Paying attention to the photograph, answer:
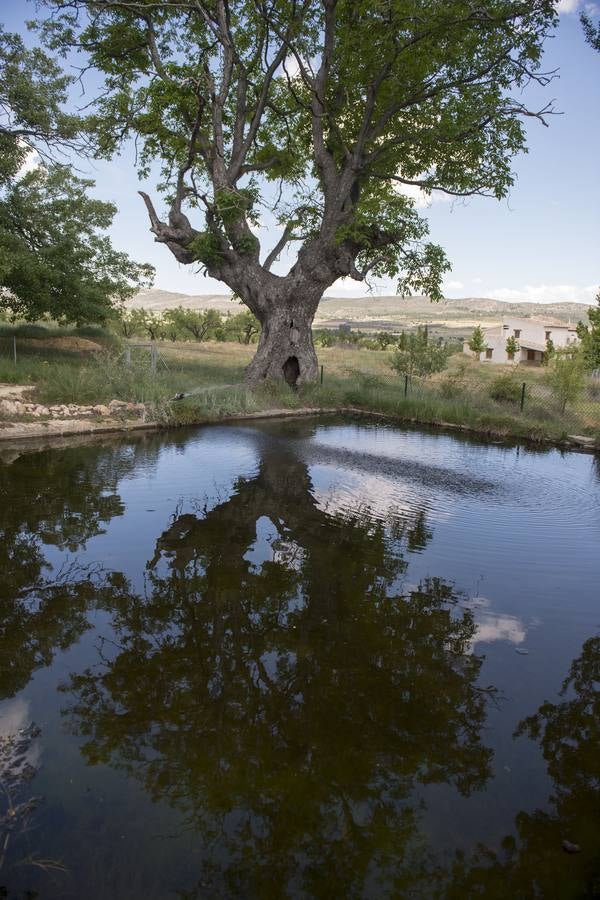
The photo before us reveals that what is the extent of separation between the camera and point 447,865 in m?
2.92

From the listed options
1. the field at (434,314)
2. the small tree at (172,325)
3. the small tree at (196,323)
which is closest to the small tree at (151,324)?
the small tree at (172,325)

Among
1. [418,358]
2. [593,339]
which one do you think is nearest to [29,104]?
[418,358]

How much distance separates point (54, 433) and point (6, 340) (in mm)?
12700

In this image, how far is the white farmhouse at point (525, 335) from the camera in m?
70.8

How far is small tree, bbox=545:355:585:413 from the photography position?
18.1 meters

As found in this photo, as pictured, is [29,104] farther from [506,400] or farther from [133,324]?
[133,324]

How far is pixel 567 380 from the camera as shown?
1817cm

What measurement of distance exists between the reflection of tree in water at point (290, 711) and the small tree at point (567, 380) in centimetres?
1389

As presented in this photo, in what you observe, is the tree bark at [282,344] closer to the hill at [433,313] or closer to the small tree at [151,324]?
the small tree at [151,324]

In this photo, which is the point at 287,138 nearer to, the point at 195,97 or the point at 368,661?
the point at 195,97

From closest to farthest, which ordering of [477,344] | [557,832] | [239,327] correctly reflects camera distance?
[557,832] < [239,327] < [477,344]

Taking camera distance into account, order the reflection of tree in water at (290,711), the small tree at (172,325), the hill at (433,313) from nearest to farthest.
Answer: the reflection of tree in water at (290,711) → the small tree at (172,325) → the hill at (433,313)

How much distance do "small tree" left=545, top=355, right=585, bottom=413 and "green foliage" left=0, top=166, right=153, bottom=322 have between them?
51.9 feet

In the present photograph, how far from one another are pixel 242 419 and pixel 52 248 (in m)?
9.54
